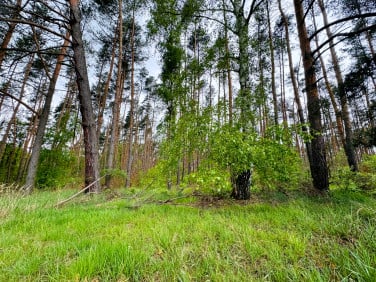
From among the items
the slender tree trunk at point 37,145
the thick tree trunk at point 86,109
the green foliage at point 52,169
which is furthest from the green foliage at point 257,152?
the green foliage at point 52,169

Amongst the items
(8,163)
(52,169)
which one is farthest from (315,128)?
(8,163)

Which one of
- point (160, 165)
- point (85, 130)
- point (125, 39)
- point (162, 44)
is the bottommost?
point (160, 165)

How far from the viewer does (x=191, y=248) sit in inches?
65.7

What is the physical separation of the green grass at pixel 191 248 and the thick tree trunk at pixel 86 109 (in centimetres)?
203

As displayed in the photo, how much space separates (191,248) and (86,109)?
15.8 feet

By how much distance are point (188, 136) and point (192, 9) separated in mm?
4269

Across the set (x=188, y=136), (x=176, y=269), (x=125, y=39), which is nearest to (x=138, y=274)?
(x=176, y=269)

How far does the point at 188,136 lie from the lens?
396 centimetres

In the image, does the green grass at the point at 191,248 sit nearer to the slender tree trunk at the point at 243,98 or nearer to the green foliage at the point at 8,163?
the slender tree trunk at the point at 243,98

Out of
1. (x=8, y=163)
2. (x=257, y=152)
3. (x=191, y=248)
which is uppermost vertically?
(x=8, y=163)

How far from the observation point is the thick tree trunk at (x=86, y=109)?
473cm

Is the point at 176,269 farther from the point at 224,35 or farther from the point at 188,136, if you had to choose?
the point at 224,35

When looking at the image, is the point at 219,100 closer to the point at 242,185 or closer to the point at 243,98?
the point at 243,98

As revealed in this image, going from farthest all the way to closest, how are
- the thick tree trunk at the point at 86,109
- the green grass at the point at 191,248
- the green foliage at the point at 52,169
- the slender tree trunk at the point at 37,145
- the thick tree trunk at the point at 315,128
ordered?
the green foliage at the point at 52,169
the slender tree trunk at the point at 37,145
the thick tree trunk at the point at 86,109
the thick tree trunk at the point at 315,128
the green grass at the point at 191,248
